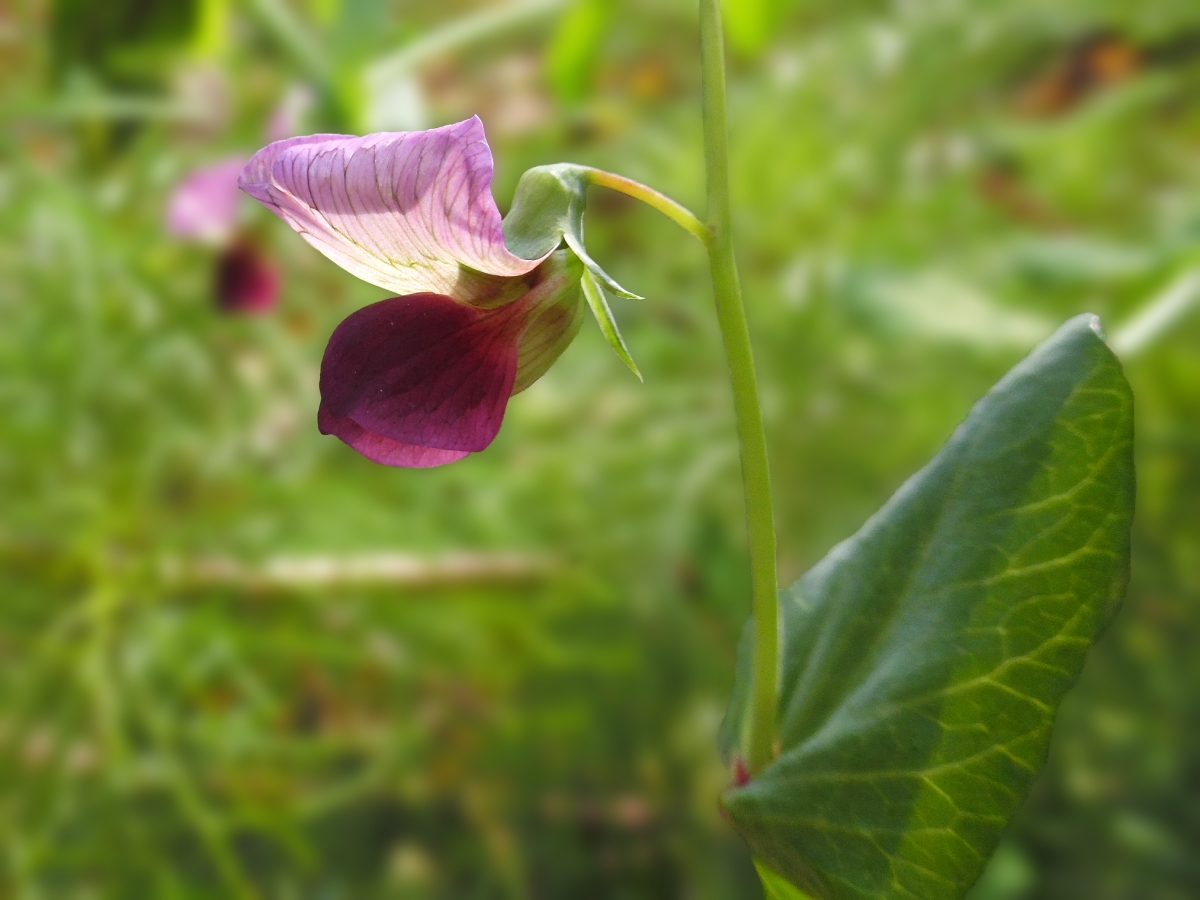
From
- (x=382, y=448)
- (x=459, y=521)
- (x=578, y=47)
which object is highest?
(x=578, y=47)

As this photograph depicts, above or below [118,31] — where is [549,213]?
below

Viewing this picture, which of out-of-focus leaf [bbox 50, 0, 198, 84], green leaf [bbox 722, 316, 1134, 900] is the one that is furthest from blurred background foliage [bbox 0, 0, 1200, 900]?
green leaf [bbox 722, 316, 1134, 900]

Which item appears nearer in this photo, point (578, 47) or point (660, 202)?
point (660, 202)

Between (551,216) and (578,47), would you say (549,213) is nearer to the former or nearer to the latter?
(551,216)

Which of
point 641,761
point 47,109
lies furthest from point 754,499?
point 47,109

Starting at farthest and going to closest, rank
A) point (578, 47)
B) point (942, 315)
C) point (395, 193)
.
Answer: point (578, 47), point (942, 315), point (395, 193)

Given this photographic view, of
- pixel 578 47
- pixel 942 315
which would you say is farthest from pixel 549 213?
pixel 578 47

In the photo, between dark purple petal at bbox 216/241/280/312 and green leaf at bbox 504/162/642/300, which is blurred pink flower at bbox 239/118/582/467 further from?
dark purple petal at bbox 216/241/280/312
